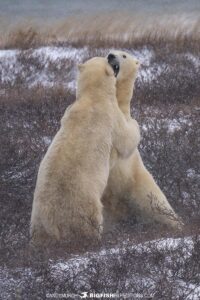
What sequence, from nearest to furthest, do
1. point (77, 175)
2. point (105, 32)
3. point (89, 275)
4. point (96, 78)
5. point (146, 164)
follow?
point (89, 275) < point (77, 175) < point (96, 78) < point (146, 164) < point (105, 32)

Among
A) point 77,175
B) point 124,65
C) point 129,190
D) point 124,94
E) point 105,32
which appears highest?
point 124,65

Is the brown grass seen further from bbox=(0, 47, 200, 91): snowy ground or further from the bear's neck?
the bear's neck

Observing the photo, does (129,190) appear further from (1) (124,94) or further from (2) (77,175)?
(2) (77,175)

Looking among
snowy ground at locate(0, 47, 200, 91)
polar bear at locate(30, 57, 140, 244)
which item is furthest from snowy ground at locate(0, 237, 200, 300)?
snowy ground at locate(0, 47, 200, 91)

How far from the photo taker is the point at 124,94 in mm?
6984

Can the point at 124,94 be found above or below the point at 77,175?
above

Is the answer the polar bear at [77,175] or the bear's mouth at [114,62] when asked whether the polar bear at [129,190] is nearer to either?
the bear's mouth at [114,62]

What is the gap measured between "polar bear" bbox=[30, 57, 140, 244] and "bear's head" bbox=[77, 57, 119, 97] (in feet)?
0.13

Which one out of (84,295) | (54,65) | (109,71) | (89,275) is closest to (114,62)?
(109,71)

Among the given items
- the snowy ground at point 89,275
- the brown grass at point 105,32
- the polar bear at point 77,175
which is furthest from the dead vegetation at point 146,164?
the brown grass at point 105,32

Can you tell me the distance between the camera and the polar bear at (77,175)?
20.5 feet

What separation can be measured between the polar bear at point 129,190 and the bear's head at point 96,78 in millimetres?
214

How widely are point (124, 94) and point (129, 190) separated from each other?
2.33 ft

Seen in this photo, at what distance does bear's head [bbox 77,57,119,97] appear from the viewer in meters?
6.63
